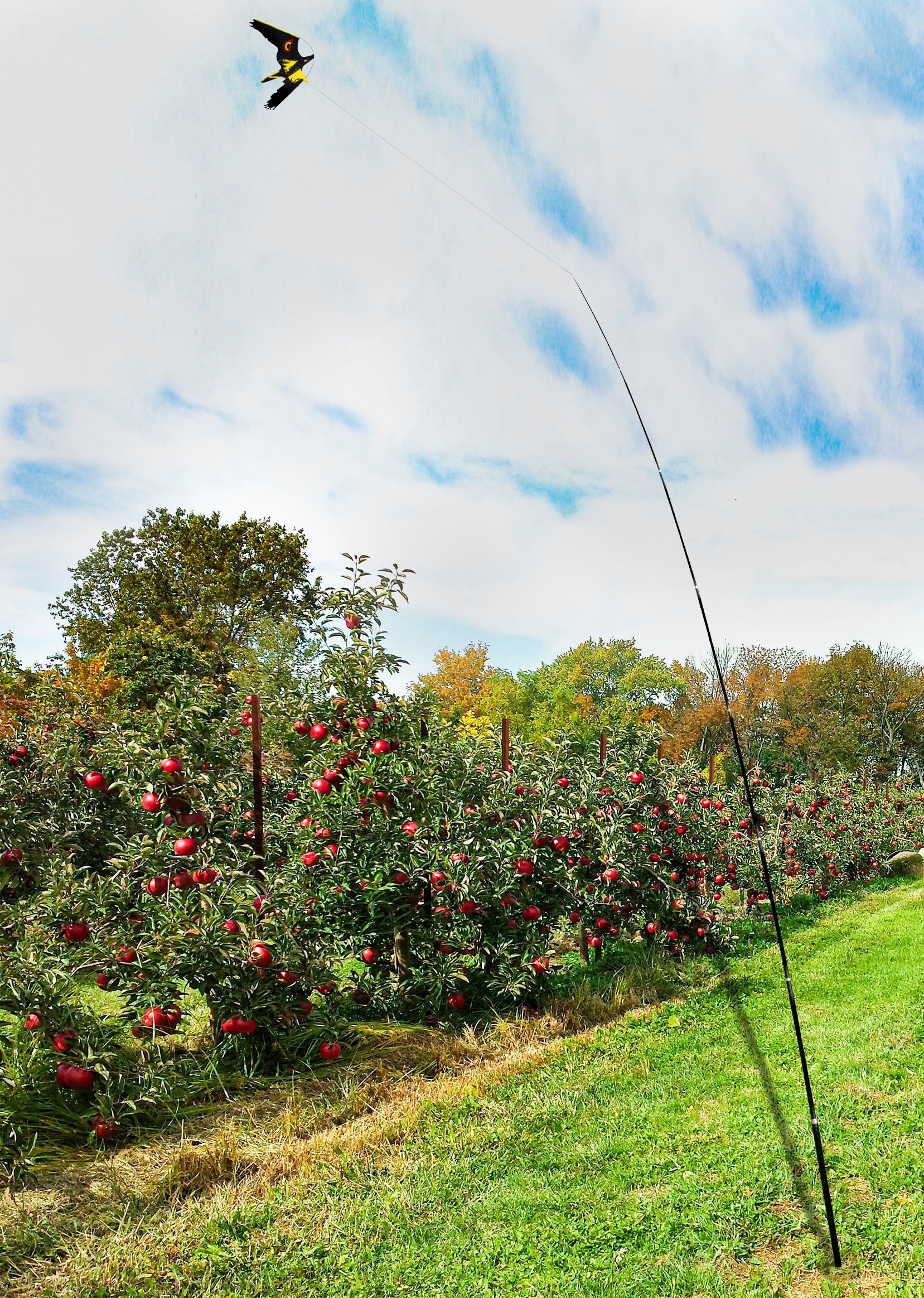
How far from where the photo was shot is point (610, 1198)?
288 cm

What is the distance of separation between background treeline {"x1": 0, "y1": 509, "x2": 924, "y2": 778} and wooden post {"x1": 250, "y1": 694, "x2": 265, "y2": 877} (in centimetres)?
1119

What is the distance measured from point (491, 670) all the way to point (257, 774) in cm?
2893

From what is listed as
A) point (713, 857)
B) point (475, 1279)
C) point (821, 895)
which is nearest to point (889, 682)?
point (821, 895)

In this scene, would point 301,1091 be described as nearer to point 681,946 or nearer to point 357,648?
point 357,648

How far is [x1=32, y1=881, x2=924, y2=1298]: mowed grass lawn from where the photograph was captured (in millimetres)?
2449

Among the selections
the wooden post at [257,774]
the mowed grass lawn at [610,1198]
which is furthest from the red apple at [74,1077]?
the wooden post at [257,774]

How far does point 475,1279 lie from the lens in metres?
2.46

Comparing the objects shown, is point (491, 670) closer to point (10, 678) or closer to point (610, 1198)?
point (10, 678)

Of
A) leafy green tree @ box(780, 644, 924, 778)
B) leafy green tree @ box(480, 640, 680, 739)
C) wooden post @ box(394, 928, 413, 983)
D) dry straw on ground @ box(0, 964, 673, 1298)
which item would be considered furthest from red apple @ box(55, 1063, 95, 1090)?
leafy green tree @ box(780, 644, 924, 778)

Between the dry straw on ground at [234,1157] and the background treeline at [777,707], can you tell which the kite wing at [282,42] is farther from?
the background treeline at [777,707]

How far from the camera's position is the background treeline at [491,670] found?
2170cm

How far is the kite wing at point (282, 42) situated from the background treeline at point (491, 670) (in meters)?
13.2

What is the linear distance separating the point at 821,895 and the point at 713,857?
3916 millimetres

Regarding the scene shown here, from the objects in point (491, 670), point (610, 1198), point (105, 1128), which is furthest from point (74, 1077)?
point (491, 670)
